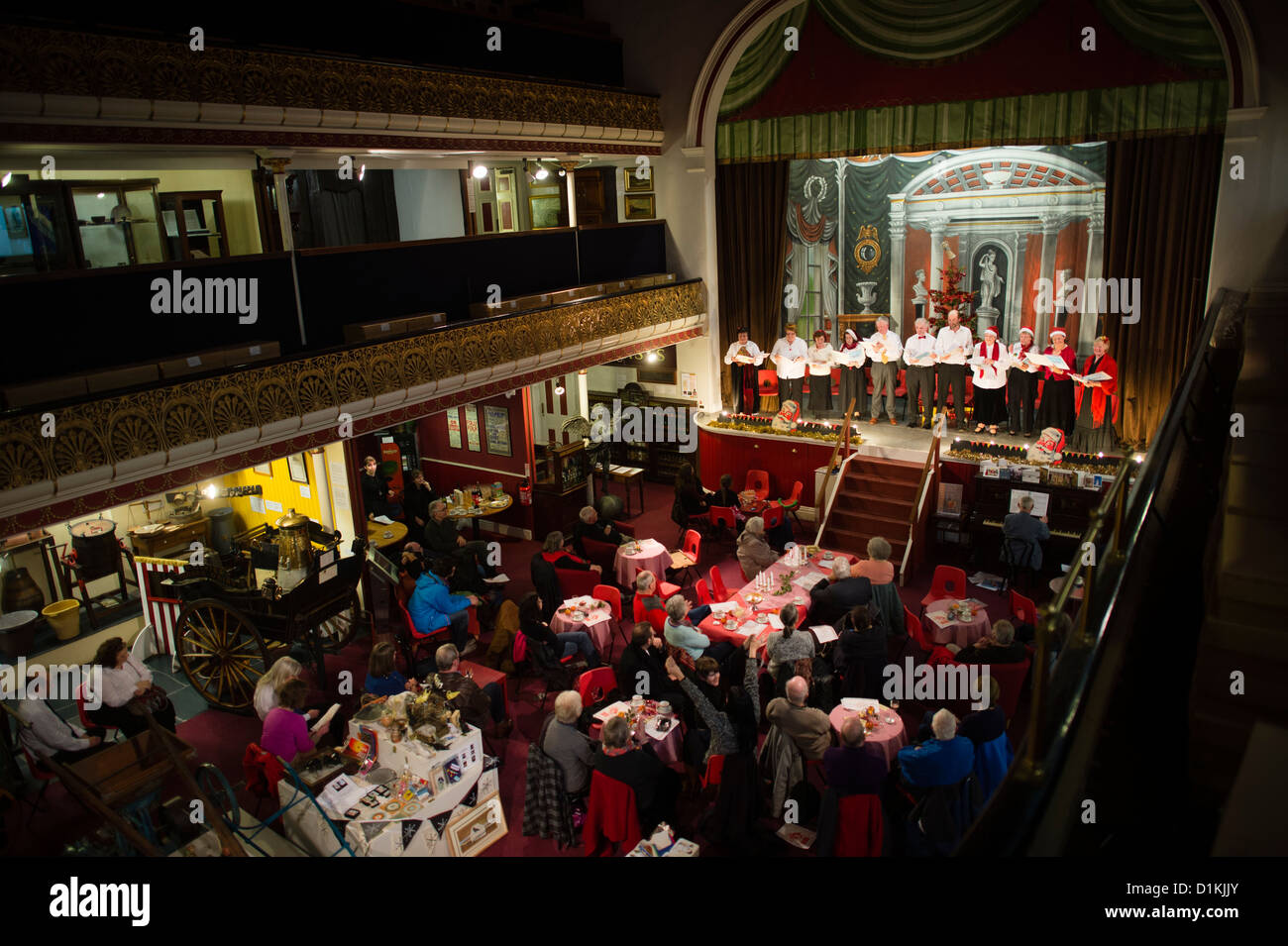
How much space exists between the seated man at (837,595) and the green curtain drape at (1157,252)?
19.1 ft

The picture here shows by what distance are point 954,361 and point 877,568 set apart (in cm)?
549

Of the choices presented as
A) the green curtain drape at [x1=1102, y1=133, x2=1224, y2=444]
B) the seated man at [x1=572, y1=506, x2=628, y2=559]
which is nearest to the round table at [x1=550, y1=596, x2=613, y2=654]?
the seated man at [x1=572, y1=506, x2=628, y2=559]

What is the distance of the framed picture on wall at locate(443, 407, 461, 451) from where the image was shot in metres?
14.3

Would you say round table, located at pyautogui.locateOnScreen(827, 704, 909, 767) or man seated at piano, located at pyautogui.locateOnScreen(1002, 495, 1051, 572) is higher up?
man seated at piano, located at pyautogui.locateOnScreen(1002, 495, 1051, 572)

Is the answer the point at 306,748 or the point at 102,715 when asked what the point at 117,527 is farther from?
the point at 306,748

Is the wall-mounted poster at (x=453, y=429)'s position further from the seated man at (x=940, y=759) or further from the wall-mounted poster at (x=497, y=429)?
the seated man at (x=940, y=759)

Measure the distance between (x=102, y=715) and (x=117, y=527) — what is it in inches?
186

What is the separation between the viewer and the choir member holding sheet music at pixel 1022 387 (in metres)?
12.6

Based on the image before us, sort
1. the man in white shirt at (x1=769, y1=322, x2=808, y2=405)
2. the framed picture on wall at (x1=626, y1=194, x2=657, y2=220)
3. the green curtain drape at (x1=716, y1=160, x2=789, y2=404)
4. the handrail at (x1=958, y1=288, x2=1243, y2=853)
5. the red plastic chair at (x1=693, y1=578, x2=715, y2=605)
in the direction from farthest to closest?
the framed picture on wall at (x1=626, y1=194, x2=657, y2=220), the green curtain drape at (x1=716, y1=160, x2=789, y2=404), the man in white shirt at (x1=769, y1=322, x2=808, y2=405), the red plastic chair at (x1=693, y1=578, x2=715, y2=605), the handrail at (x1=958, y1=288, x2=1243, y2=853)

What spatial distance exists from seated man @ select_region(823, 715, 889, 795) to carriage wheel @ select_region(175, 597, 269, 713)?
5991 mm

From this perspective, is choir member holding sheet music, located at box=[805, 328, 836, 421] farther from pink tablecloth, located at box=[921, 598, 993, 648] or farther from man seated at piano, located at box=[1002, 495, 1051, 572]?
pink tablecloth, located at box=[921, 598, 993, 648]

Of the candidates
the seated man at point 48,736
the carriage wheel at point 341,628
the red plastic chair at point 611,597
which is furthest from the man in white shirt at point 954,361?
the seated man at point 48,736

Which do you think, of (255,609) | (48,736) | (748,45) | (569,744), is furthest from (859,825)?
(748,45)

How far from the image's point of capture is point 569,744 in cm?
659
